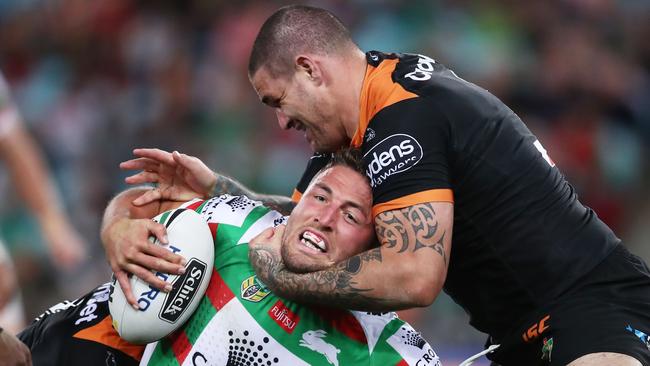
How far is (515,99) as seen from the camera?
422 inches

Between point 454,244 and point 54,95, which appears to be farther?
point 54,95

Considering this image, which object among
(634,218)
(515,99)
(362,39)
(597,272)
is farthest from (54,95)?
(597,272)

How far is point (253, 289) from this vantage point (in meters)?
4.80

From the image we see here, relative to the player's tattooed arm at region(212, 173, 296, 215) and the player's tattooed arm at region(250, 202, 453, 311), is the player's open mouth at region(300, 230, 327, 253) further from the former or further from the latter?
the player's tattooed arm at region(212, 173, 296, 215)

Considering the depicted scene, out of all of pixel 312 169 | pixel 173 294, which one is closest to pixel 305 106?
pixel 312 169

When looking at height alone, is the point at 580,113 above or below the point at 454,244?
below

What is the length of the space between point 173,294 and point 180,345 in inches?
10.3

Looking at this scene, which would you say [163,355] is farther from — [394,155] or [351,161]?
[394,155]

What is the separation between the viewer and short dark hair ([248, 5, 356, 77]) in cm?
A: 518

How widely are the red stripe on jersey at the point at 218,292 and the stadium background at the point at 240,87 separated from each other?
4.83 meters

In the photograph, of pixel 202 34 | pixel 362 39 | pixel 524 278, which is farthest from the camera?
pixel 202 34

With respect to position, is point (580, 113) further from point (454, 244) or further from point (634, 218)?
point (454, 244)

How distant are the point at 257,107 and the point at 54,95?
7.74 feet

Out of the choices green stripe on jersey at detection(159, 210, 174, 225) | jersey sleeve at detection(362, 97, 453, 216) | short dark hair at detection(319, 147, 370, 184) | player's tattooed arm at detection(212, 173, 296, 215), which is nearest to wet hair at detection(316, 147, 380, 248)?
short dark hair at detection(319, 147, 370, 184)
